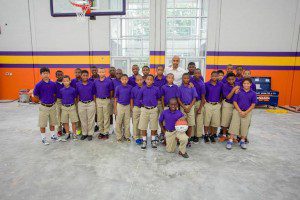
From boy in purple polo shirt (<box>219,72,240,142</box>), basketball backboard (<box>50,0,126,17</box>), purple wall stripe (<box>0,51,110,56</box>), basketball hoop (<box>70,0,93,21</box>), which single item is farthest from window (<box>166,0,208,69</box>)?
boy in purple polo shirt (<box>219,72,240,142</box>)

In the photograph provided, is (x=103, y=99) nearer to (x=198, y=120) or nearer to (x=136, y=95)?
(x=136, y=95)

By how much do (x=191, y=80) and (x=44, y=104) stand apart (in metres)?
3.00

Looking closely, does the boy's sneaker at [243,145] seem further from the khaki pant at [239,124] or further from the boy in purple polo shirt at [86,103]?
the boy in purple polo shirt at [86,103]

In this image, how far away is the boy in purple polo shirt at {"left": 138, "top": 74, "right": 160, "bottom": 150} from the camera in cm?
381

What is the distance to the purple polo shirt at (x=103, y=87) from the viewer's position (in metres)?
4.20

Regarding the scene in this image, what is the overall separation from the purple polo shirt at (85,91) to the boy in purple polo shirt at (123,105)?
1.85 ft

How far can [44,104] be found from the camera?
4004 mm

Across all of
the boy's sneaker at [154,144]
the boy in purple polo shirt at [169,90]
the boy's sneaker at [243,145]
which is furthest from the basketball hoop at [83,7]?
the boy's sneaker at [243,145]

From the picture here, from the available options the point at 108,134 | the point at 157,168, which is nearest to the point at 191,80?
the point at 157,168

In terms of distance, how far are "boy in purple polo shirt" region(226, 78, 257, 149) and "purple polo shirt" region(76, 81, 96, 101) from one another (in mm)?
2913

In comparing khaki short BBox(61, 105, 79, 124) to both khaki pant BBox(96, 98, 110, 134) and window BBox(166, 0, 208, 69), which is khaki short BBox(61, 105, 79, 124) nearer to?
khaki pant BBox(96, 98, 110, 134)

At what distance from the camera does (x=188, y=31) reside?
1672 cm

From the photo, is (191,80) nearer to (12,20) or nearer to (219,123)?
(219,123)

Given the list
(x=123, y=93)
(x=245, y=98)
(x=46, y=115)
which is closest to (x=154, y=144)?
(x=123, y=93)
